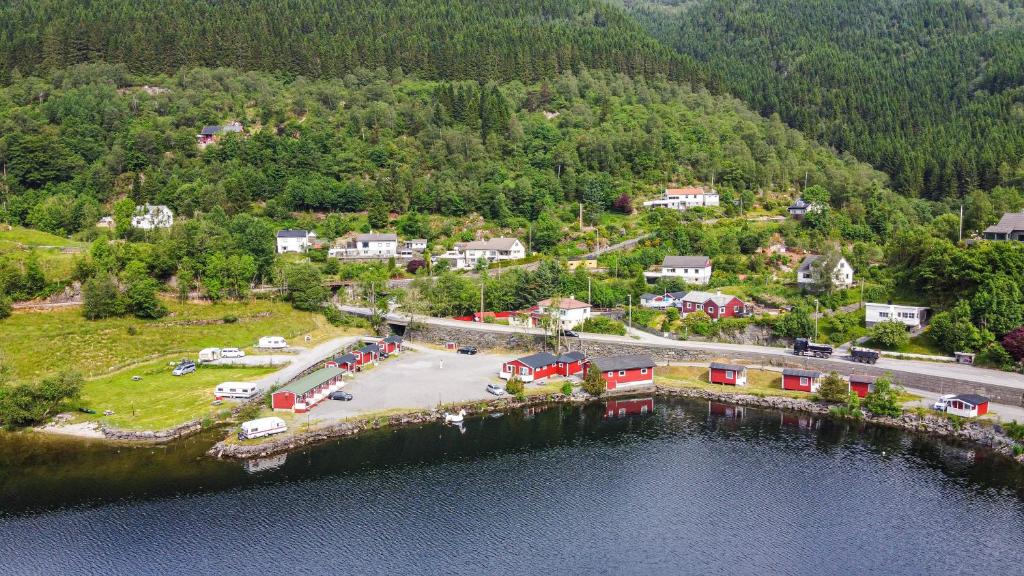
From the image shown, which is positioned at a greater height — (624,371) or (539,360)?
(539,360)

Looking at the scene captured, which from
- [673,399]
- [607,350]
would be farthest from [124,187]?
[673,399]

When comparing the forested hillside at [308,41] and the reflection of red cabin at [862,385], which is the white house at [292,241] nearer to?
the forested hillside at [308,41]

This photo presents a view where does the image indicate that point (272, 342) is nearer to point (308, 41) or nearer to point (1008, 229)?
point (1008, 229)

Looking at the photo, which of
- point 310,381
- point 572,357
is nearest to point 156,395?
point 310,381

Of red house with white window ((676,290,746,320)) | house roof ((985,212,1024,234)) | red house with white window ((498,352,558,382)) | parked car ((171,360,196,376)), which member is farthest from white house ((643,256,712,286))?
parked car ((171,360,196,376))

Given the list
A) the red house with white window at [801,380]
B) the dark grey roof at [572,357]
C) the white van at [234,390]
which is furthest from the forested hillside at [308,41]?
the red house with white window at [801,380]
